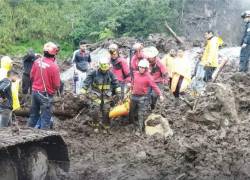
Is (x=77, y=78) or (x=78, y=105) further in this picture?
(x=77, y=78)

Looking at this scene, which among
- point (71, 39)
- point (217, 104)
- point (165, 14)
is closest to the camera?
point (217, 104)

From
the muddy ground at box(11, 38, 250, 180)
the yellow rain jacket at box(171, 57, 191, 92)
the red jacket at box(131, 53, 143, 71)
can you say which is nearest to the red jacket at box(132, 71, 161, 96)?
the muddy ground at box(11, 38, 250, 180)

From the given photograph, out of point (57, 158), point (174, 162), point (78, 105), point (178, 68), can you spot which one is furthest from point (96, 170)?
point (178, 68)

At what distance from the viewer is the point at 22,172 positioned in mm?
8844

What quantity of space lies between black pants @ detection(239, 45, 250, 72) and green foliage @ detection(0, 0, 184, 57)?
1236 cm

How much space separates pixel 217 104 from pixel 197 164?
287 centimetres

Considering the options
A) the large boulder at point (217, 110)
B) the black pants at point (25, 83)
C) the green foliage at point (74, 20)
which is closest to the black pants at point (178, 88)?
the large boulder at point (217, 110)

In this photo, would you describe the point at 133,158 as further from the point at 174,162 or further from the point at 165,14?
the point at 165,14

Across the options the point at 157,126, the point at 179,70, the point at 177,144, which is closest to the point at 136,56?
the point at 179,70

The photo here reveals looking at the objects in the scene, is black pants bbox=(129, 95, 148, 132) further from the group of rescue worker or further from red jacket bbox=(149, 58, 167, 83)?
red jacket bbox=(149, 58, 167, 83)

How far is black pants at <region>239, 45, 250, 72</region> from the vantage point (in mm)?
15766

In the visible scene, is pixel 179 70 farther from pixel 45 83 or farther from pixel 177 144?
pixel 45 83

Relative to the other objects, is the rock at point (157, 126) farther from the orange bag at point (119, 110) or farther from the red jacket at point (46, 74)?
the red jacket at point (46, 74)

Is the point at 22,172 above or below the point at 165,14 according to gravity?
below
